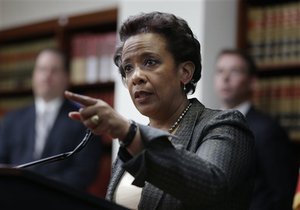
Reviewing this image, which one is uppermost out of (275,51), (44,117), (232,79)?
(275,51)

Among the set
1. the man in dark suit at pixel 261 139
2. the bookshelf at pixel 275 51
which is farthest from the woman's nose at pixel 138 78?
the bookshelf at pixel 275 51

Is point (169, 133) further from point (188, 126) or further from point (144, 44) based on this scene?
point (144, 44)

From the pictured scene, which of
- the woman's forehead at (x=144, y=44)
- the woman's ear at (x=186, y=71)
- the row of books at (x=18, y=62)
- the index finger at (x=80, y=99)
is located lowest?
the row of books at (x=18, y=62)

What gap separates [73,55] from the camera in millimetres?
5262

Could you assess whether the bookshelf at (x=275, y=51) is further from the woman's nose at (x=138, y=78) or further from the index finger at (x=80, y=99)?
the index finger at (x=80, y=99)

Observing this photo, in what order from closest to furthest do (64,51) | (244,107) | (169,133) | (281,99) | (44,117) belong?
(169,133)
(244,107)
(281,99)
(44,117)
(64,51)

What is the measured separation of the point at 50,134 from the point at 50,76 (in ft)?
1.44

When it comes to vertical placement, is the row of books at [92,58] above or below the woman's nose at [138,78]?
below

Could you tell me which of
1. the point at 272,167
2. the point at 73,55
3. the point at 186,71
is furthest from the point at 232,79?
the point at 186,71

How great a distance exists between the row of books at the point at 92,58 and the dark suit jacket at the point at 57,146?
70 centimetres

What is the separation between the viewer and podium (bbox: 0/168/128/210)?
4.05 ft

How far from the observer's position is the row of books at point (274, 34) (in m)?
4.25

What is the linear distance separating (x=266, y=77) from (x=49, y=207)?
3.28 meters

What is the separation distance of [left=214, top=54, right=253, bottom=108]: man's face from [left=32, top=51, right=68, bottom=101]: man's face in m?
1.08
